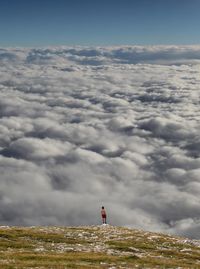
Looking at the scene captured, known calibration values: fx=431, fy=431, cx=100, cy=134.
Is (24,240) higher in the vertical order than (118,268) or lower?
higher

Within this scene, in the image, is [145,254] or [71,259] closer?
[71,259]

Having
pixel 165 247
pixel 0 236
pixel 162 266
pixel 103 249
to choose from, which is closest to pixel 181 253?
pixel 165 247

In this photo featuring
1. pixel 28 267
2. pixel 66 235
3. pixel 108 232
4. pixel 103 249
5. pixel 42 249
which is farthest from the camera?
pixel 108 232

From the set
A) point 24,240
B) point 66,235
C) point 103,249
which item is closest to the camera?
point 103,249

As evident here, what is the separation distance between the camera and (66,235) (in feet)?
260

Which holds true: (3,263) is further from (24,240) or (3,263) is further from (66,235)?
(66,235)

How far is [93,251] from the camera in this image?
63.3 m

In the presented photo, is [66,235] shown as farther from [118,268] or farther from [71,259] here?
[118,268]

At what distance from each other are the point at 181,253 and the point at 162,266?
16962mm

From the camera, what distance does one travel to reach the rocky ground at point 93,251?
49.9 meters

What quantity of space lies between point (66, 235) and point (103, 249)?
1482 cm

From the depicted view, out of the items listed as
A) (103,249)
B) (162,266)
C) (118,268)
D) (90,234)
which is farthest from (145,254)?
(90,234)

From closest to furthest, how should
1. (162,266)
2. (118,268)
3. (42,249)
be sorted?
1. (118,268)
2. (162,266)
3. (42,249)

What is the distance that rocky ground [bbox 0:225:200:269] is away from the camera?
4988 cm
